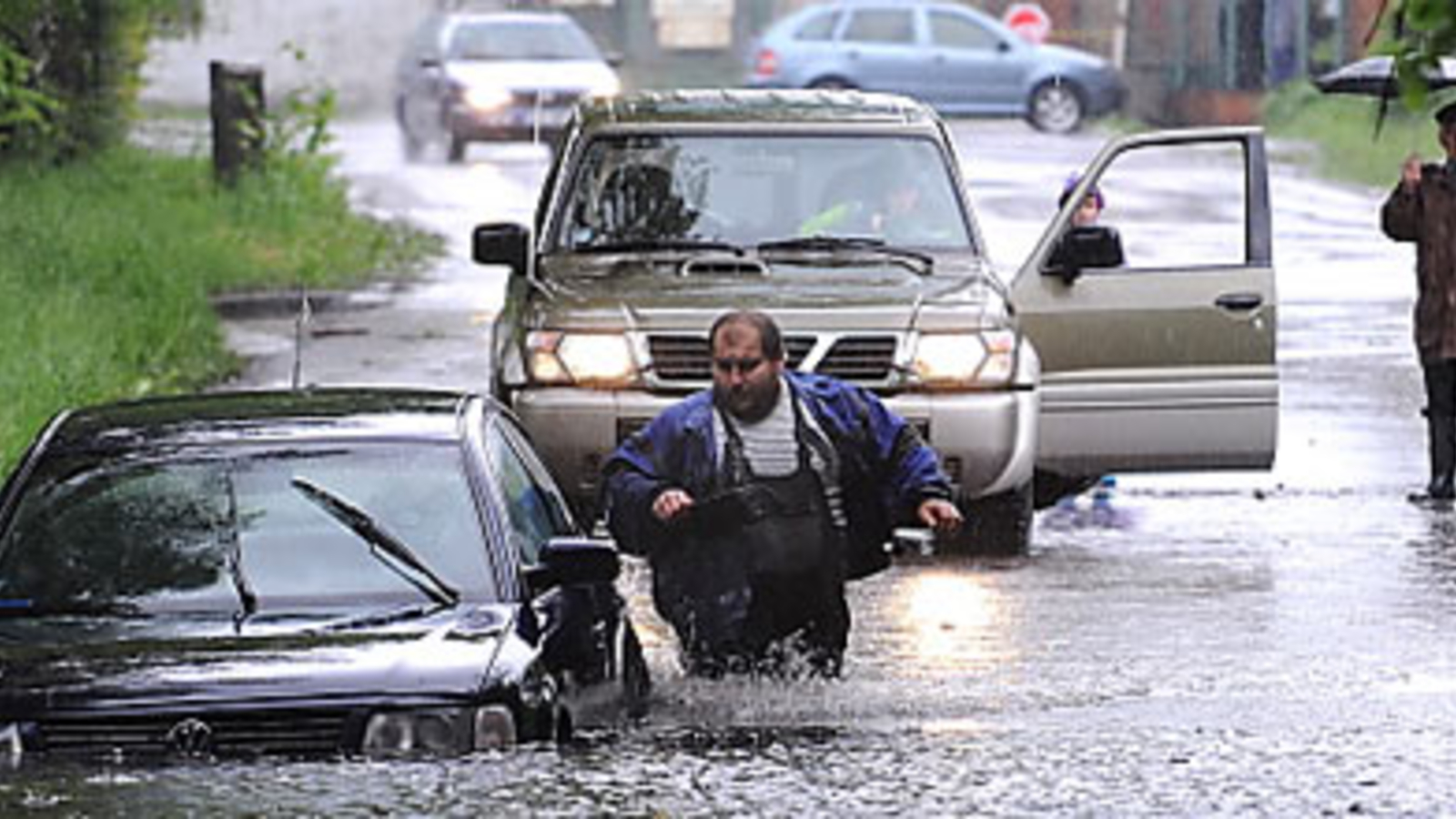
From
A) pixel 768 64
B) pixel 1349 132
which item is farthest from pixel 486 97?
pixel 1349 132

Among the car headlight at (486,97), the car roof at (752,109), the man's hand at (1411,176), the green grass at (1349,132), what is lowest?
the green grass at (1349,132)

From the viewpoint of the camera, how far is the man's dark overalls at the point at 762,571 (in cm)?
1090

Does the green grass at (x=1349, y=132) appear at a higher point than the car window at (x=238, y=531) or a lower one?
lower

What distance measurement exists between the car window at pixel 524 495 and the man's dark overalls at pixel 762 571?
0.44m

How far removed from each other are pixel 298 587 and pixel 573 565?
667 millimetres

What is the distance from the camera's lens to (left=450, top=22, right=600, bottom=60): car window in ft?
131

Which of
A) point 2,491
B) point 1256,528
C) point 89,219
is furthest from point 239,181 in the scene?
point 2,491

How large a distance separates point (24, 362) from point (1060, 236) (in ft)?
17.7

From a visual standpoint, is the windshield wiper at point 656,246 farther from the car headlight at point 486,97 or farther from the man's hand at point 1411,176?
the car headlight at point 486,97

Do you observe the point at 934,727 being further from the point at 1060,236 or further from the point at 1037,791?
the point at 1060,236

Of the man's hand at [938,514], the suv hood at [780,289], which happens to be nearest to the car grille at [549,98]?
the suv hood at [780,289]

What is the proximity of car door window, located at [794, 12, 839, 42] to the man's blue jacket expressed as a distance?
3101 centimetres

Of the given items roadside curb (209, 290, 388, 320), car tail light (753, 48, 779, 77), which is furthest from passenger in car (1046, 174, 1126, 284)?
car tail light (753, 48, 779, 77)

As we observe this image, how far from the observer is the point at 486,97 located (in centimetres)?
3953
